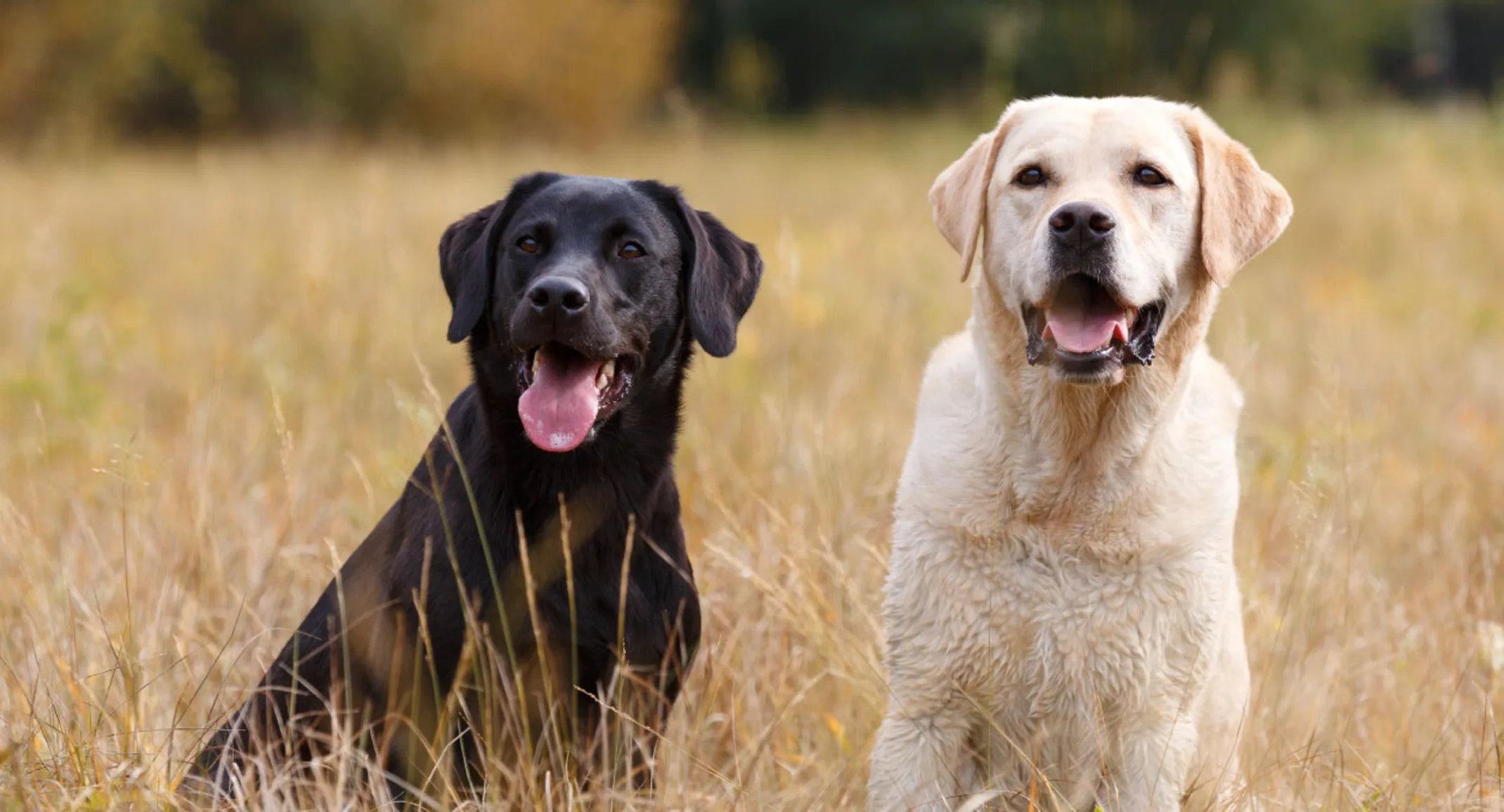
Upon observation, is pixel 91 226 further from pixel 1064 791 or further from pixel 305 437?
pixel 1064 791

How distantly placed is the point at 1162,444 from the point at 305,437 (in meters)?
2.83

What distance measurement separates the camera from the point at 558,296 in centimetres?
264

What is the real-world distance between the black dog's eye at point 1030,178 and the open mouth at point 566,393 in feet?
2.93

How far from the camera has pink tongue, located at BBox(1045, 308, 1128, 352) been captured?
2.47m

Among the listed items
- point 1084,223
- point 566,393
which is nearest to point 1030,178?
point 1084,223

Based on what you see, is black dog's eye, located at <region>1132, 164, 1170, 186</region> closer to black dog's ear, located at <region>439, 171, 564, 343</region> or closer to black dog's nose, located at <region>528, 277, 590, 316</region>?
black dog's nose, located at <region>528, 277, 590, 316</region>

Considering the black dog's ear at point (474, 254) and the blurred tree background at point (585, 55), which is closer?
the black dog's ear at point (474, 254)

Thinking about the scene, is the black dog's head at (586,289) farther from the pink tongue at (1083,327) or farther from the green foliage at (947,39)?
the green foliage at (947,39)

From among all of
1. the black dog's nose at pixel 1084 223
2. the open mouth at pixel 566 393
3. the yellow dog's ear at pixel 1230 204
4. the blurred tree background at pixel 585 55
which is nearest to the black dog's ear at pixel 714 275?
the open mouth at pixel 566 393

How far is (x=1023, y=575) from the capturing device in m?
2.49

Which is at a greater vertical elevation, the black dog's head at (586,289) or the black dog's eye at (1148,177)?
the black dog's eye at (1148,177)

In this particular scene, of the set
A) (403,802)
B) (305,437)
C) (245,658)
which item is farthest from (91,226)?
(403,802)

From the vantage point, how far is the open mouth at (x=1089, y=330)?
244cm

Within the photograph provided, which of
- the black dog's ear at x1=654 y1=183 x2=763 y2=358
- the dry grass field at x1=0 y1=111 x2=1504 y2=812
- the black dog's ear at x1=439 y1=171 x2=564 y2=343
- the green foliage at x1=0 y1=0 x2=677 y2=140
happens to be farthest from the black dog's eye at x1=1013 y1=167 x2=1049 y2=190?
the green foliage at x1=0 y1=0 x2=677 y2=140
